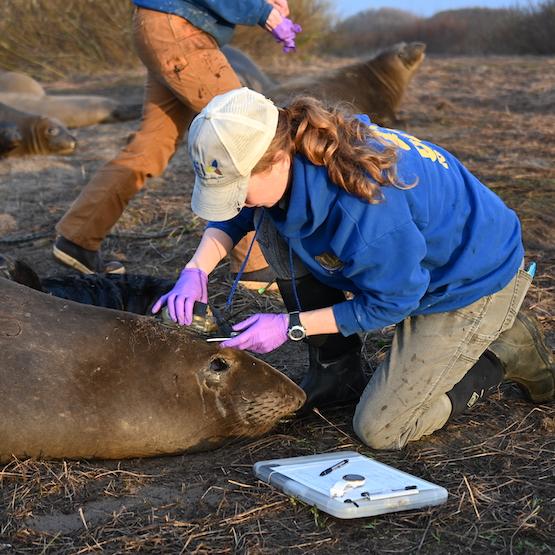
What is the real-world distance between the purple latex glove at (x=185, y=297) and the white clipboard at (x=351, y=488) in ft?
2.02

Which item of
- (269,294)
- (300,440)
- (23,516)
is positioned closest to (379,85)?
(269,294)

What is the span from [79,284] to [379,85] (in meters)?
6.50

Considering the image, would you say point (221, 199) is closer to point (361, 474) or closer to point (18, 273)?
point (361, 474)

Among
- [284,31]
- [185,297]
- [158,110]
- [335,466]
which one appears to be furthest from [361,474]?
[158,110]

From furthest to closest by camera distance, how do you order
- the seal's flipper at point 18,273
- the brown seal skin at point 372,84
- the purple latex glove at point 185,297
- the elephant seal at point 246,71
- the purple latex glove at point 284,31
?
the elephant seal at point 246,71, the brown seal skin at point 372,84, the purple latex glove at point 284,31, the seal's flipper at point 18,273, the purple latex glove at point 185,297

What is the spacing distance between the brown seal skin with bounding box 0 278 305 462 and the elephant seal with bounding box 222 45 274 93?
7172 mm

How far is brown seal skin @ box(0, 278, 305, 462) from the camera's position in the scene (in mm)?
3234

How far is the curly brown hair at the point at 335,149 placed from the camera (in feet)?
9.42

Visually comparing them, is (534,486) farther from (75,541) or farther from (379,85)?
(379,85)

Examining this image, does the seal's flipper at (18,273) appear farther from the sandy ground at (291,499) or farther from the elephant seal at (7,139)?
the elephant seal at (7,139)

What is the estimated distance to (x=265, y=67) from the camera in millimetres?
16078

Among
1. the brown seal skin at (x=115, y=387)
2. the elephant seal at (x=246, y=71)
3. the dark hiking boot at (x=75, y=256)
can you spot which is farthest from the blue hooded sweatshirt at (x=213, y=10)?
the elephant seal at (x=246, y=71)

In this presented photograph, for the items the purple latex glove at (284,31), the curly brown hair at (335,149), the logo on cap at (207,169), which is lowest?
the purple latex glove at (284,31)

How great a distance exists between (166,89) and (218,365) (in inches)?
91.1
